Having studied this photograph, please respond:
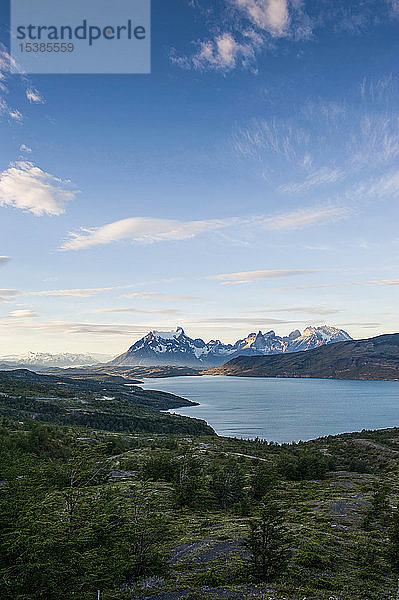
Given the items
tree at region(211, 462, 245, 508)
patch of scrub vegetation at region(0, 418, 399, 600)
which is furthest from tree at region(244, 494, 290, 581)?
tree at region(211, 462, 245, 508)

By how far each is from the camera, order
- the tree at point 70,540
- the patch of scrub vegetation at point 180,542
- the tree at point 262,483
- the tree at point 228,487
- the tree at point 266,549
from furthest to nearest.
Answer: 1. the tree at point 228,487
2. the tree at point 262,483
3. the tree at point 266,549
4. the patch of scrub vegetation at point 180,542
5. the tree at point 70,540

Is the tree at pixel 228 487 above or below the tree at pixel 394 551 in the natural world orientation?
below

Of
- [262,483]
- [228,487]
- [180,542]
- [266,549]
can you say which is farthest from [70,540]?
[228,487]

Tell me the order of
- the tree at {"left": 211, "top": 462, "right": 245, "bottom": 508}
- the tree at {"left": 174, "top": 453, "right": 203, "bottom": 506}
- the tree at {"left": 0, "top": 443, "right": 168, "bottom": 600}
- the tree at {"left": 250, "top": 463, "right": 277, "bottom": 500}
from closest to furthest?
the tree at {"left": 0, "top": 443, "right": 168, "bottom": 600} < the tree at {"left": 174, "top": 453, "right": 203, "bottom": 506} < the tree at {"left": 250, "top": 463, "right": 277, "bottom": 500} < the tree at {"left": 211, "top": 462, "right": 245, "bottom": 508}

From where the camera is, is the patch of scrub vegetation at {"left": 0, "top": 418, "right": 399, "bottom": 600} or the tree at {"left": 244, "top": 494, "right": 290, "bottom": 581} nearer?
the patch of scrub vegetation at {"left": 0, "top": 418, "right": 399, "bottom": 600}

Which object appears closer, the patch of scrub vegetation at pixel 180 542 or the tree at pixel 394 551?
the patch of scrub vegetation at pixel 180 542

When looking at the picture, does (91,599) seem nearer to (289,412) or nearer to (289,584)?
(289,584)

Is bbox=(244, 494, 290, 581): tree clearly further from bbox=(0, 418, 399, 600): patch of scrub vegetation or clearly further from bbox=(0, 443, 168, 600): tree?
bbox=(0, 443, 168, 600): tree

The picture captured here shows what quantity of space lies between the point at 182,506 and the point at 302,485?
1950 cm

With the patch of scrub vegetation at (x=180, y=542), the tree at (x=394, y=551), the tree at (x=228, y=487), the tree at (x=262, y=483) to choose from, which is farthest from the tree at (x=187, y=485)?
the tree at (x=394, y=551)

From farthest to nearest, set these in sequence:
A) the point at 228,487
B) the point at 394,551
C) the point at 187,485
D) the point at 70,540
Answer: the point at 228,487 → the point at 187,485 → the point at 394,551 → the point at 70,540

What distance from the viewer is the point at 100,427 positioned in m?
126

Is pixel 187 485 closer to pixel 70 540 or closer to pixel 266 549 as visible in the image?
pixel 266 549

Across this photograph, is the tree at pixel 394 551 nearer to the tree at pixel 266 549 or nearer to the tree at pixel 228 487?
the tree at pixel 266 549
